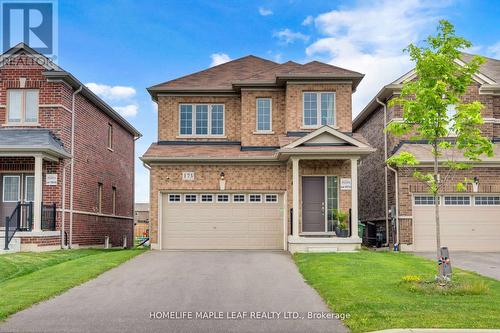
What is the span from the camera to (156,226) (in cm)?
2064

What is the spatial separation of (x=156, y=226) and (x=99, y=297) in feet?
31.9

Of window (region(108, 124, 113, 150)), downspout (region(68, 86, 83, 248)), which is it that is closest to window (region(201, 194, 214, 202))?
downspout (region(68, 86, 83, 248))

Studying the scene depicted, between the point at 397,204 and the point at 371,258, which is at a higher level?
the point at 397,204

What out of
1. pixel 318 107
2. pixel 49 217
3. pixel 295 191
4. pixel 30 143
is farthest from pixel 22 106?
pixel 318 107

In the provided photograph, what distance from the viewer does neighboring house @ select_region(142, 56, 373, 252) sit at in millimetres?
20406

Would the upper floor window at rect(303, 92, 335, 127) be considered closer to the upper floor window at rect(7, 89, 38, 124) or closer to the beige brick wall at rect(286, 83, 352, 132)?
the beige brick wall at rect(286, 83, 352, 132)

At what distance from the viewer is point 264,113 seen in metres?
21.9

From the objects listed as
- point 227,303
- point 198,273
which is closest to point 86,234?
point 198,273

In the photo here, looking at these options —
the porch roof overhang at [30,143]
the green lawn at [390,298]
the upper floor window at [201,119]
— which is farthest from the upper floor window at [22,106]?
the green lawn at [390,298]

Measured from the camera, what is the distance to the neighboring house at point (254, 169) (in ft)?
66.9

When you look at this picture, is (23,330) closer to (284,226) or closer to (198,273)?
(198,273)

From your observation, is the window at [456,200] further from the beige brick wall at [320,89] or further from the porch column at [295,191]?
the porch column at [295,191]

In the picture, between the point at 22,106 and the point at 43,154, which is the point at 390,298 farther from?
the point at 22,106

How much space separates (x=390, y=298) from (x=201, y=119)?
13.6m
